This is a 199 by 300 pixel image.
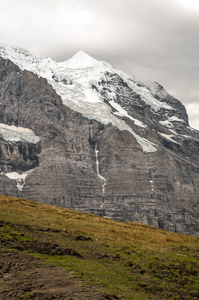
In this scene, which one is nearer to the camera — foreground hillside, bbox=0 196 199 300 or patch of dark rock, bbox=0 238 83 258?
foreground hillside, bbox=0 196 199 300

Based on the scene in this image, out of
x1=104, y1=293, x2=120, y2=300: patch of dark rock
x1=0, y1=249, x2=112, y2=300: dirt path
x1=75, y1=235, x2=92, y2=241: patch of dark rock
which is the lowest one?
x1=104, y1=293, x2=120, y2=300: patch of dark rock

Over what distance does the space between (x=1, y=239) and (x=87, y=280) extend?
13455 millimetres

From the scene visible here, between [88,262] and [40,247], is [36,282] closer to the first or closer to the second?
[88,262]

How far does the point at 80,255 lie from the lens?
35.8m

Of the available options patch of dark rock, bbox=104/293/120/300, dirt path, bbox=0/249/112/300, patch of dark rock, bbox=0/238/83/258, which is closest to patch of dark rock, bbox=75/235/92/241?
patch of dark rock, bbox=0/238/83/258

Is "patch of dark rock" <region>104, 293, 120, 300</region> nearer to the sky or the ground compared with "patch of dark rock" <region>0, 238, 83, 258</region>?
nearer to the ground

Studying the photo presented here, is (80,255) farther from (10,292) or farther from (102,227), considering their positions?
(102,227)

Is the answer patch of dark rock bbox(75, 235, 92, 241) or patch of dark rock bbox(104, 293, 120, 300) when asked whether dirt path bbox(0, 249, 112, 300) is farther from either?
patch of dark rock bbox(75, 235, 92, 241)

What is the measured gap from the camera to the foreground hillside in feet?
82.0

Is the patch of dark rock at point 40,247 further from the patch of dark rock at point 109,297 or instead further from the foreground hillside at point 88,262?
the patch of dark rock at point 109,297

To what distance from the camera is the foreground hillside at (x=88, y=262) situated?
82.0 ft

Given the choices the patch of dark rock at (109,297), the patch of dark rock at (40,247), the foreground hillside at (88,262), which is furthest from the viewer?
the patch of dark rock at (40,247)

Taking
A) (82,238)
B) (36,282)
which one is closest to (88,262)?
(36,282)

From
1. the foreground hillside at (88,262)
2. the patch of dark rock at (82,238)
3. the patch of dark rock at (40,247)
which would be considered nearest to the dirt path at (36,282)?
the foreground hillside at (88,262)
